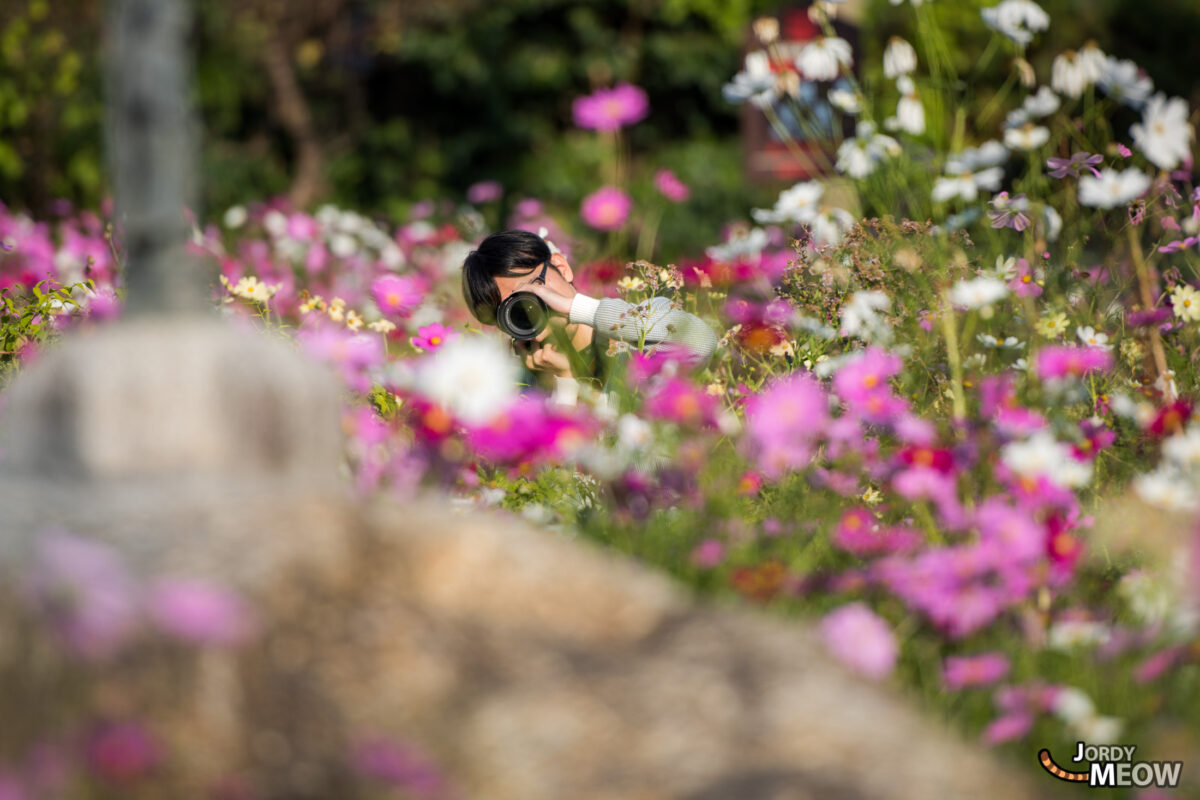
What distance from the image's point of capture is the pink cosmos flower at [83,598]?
1225 mm

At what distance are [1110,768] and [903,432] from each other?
60 cm

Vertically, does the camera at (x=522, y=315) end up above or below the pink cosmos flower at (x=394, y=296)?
below

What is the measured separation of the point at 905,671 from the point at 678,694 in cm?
48

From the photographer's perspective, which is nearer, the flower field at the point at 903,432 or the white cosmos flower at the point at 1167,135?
the flower field at the point at 903,432

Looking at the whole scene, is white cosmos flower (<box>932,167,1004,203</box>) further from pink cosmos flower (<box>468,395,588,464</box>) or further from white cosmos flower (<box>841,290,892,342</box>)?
pink cosmos flower (<box>468,395,588,464</box>)

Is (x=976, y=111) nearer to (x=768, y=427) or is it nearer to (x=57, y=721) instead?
(x=768, y=427)

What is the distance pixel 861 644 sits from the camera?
1.50m

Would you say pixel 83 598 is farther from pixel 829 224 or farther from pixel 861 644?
pixel 829 224

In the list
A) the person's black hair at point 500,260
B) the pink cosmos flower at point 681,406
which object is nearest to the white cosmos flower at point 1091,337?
the pink cosmos flower at point 681,406

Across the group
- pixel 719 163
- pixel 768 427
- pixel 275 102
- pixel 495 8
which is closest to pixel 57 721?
pixel 768 427

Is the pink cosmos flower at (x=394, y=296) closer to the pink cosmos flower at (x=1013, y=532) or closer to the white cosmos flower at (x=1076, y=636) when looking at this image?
the pink cosmos flower at (x=1013, y=532)

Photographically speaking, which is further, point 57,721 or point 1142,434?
point 1142,434

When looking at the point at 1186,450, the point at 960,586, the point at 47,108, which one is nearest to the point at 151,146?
the point at 960,586

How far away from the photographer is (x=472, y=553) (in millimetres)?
1552
